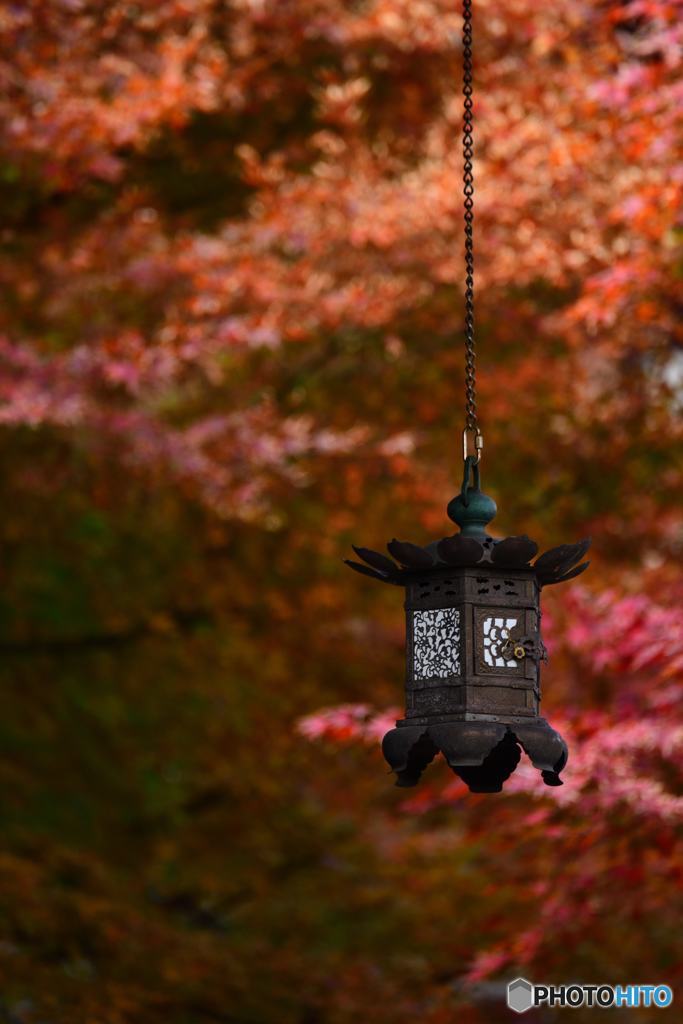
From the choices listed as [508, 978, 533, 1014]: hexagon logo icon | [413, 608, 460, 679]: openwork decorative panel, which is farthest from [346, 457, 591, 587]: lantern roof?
[508, 978, 533, 1014]: hexagon logo icon

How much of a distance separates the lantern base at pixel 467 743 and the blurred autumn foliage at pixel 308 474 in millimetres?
2854

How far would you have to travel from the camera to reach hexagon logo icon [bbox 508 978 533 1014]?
10.0 metres

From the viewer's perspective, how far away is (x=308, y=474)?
11891mm

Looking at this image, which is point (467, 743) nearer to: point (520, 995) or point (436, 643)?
point (436, 643)

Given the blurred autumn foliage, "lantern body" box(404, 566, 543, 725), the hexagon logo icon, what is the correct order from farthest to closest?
the hexagon logo icon
the blurred autumn foliage
"lantern body" box(404, 566, 543, 725)

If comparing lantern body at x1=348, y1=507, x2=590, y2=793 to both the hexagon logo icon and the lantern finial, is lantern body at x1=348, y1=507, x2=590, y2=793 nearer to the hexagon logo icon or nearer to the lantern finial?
the lantern finial

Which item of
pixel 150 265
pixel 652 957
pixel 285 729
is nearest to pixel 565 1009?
pixel 652 957

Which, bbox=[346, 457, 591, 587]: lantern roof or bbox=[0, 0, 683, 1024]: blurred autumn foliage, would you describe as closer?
bbox=[346, 457, 591, 587]: lantern roof

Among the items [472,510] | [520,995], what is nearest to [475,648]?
[472,510]

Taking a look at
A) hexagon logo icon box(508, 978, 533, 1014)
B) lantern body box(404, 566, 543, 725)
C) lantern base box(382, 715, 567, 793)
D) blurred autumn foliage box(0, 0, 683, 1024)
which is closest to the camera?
lantern base box(382, 715, 567, 793)

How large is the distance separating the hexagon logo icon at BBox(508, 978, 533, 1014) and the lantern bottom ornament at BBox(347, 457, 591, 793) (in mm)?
5420

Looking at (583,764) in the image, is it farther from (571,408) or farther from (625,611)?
(571,408)

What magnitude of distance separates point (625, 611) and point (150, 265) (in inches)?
155

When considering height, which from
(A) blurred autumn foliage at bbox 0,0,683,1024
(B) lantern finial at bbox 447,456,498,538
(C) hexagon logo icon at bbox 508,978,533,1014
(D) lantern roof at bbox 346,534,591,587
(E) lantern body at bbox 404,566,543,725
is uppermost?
(A) blurred autumn foliage at bbox 0,0,683,1024
